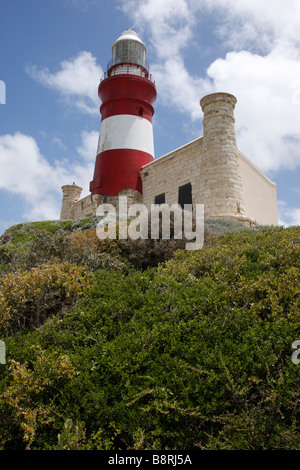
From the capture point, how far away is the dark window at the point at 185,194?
15.2 meters

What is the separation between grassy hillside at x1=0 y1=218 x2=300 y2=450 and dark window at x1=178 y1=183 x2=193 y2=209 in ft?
32.0

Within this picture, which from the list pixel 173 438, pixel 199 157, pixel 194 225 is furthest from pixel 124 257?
pixel 199 157

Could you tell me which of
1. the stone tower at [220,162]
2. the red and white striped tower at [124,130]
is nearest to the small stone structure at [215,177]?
the stone tower at [220,162]

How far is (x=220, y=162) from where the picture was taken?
1352cm

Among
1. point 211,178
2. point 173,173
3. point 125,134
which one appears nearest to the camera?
point 211,178

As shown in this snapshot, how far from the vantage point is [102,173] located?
19469 mm

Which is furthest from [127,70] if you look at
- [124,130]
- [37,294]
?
[37,294]

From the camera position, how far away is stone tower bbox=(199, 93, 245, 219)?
13203 mm

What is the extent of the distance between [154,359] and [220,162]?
11190 millimetres

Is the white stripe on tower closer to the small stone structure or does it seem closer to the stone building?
the stone building

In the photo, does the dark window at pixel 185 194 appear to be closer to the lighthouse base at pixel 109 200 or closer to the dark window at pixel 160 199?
the dark window at pixel 160 199

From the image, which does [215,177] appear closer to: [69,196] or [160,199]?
[160,199]

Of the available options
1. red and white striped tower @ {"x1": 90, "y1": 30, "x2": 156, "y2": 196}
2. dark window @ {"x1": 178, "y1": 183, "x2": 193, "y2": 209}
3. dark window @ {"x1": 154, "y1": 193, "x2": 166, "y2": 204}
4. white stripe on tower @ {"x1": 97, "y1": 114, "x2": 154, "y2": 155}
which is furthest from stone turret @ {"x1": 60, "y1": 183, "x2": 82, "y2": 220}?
dark window @ {"x1": 178, "y1": 183, "x2": 193, "y2": 209}

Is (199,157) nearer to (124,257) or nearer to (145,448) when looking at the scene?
(124,257)
